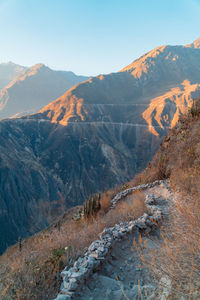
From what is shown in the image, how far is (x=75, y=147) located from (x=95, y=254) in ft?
128

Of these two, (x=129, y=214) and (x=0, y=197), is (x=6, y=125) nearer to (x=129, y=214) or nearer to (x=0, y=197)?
(x=0, y=197)

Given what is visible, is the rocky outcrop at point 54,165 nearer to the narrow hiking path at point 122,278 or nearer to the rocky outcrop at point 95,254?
the rocky outcrop at point 95,254

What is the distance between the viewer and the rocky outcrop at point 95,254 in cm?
254

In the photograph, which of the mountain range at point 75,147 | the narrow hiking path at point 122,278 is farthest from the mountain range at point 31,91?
the narrow hiking path at point 122,278

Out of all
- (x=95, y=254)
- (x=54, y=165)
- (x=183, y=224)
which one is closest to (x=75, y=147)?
(x=54, y=165)

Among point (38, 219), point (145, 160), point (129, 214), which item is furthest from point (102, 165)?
point (129, 214)

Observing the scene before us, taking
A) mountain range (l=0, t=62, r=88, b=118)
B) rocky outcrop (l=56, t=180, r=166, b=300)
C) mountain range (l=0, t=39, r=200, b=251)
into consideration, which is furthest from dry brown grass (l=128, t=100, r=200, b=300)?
mountain range (l=0, t=62, r=88, b=118)

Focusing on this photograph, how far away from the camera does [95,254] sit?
3.16 meters

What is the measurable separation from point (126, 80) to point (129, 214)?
286 ft

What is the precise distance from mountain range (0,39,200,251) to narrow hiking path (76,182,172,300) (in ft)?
52.5

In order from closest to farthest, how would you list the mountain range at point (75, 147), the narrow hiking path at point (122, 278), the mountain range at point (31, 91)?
the narrow hiking path at point (122, 278) < the mountain range at point (75, 147) < the mountain range at point (31, 91)

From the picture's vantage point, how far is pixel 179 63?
95.4 meters

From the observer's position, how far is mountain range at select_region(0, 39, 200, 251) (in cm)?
2795

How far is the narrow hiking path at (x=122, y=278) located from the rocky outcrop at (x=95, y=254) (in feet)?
0.32
